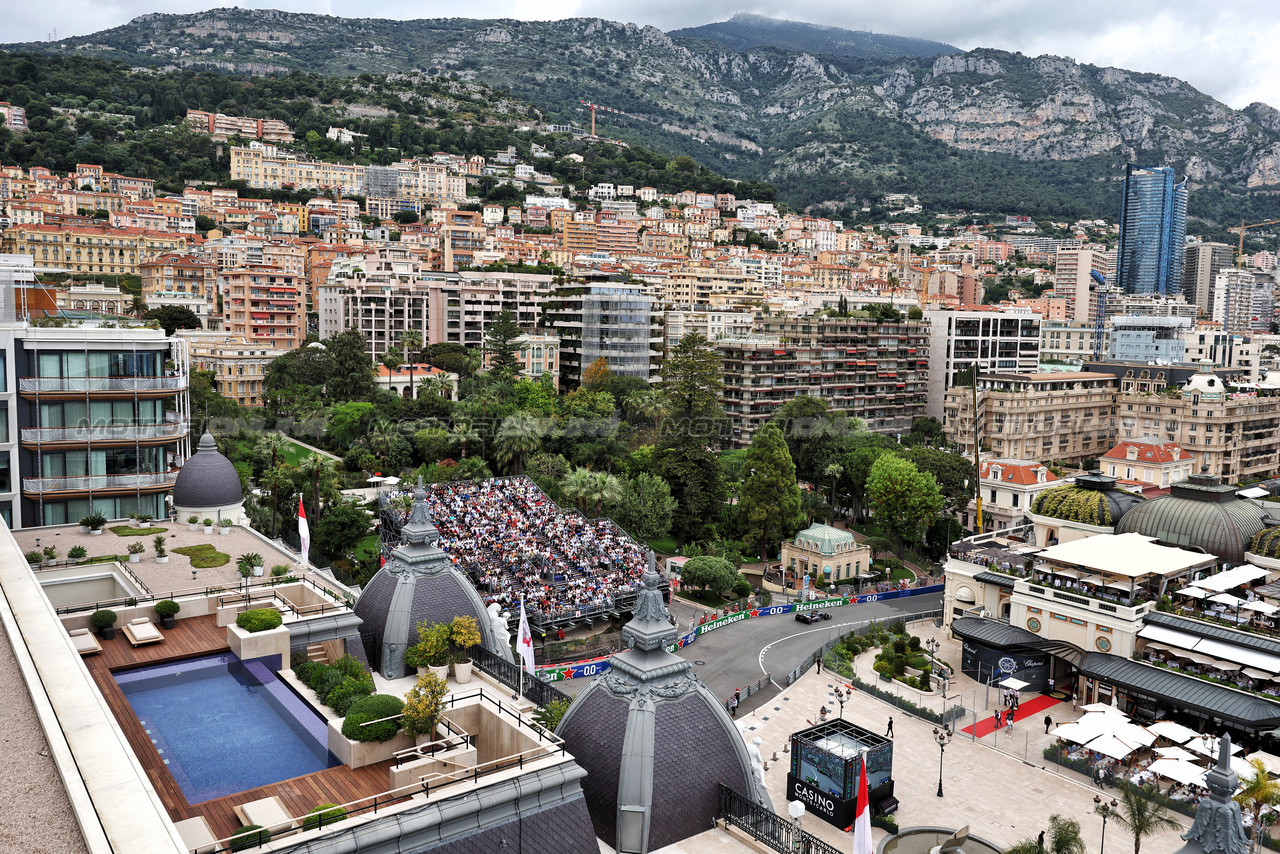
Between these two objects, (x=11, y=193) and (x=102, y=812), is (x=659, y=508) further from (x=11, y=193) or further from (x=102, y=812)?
(x=11, y=193)

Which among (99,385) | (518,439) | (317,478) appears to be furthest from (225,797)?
(518,439)

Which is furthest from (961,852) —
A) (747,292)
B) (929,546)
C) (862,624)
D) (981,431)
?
(747,292)

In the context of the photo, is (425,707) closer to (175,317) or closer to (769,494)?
(769,494)

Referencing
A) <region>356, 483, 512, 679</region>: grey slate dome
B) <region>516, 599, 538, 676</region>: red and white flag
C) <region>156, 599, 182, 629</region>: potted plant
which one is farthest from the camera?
<region>356, 483, 512, 679</region>: grey slate dome

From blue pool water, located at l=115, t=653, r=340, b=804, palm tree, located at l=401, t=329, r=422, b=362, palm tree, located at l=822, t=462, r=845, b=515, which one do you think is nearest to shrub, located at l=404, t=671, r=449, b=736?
blue pool water, located at l=115, t=653, r=340, b=804

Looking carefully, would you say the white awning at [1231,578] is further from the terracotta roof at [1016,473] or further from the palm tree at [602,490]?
the palm tree at [602,490]

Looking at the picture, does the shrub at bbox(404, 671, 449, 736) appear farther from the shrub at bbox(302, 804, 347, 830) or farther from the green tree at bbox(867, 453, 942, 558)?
the green tree at bbox(867, 453, 942, 558)
